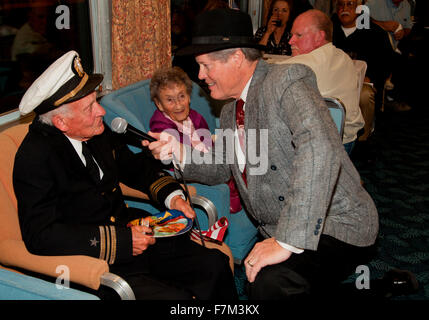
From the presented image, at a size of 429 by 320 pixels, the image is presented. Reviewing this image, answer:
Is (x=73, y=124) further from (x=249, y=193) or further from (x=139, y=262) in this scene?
(x=249, y=193)

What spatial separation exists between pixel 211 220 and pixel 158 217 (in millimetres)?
371

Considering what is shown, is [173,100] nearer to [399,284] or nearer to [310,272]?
[310,272]

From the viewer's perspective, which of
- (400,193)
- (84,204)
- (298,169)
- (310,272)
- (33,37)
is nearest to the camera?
(298,169)

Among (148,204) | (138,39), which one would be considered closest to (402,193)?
(148,204)

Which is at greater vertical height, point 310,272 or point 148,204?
point 310,272

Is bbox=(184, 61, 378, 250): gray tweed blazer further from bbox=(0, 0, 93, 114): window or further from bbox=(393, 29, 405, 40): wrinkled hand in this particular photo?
bbox=(393, 29, 405, 40): wrinkled hand

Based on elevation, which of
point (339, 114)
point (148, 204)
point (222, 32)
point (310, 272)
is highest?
point (222, 32)

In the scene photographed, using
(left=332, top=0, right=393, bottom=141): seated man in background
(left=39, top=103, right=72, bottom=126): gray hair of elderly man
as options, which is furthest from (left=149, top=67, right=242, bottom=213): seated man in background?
(left=332, top=0, right=393, bottom=141): seated man in background

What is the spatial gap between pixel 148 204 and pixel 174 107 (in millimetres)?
703

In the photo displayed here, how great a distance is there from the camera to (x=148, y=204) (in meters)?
2.61

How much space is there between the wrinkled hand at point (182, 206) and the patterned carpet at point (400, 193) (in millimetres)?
844

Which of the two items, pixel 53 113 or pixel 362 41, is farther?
pixel 362 41

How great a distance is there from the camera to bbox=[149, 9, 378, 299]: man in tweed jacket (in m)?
1.48
